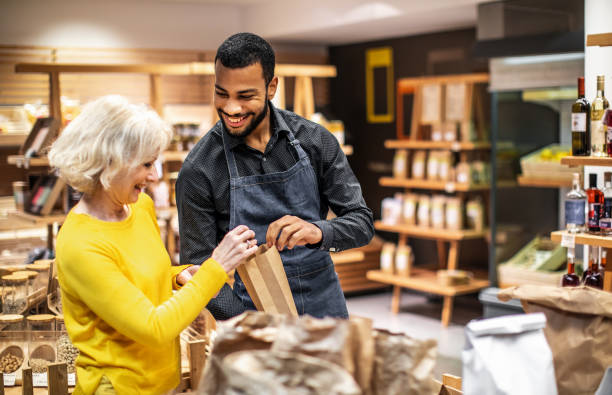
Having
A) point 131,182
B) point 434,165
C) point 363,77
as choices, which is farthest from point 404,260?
point 131,182

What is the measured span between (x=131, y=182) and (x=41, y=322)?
1170 millimetres

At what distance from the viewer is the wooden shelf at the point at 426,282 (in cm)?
628

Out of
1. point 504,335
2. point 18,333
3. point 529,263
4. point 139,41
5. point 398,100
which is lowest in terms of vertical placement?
point 529,263

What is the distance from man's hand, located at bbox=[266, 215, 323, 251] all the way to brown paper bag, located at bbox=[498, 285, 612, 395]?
66 cm

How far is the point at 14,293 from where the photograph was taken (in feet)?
9.27

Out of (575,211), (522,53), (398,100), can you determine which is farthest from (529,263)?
(398,100)

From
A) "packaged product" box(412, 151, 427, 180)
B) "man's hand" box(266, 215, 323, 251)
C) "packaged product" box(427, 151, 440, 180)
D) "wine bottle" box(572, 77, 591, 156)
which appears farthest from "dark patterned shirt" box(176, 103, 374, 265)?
"packaged product" box(412, 151, 427, 180)

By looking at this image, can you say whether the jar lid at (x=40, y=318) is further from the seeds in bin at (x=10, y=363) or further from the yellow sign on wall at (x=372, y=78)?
the yellow sign on wall at (x=372, y=78)

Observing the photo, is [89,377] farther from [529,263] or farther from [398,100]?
[398,100]

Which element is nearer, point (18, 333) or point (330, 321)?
point (330, 321)

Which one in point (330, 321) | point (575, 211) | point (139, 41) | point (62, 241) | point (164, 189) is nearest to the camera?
point (330, 321)

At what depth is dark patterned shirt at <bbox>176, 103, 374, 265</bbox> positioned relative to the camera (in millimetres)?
2246

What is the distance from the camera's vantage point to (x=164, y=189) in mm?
5734

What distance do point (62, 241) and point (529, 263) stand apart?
4.53 m
